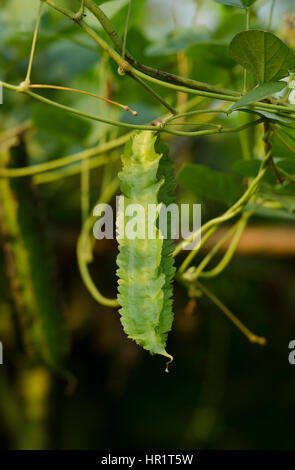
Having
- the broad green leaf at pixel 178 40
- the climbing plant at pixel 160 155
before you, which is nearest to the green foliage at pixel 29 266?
the climbing plant at pixel 160 155

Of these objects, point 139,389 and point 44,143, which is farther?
point 139,389

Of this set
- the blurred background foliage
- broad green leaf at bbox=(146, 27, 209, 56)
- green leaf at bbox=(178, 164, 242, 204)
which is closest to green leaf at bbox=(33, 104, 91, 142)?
the blurred background foliage

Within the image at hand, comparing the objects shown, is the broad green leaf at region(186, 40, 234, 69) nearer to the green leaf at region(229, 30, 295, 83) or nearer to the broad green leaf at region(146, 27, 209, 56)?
the broad green leaf at region(146, 27, 209, 56)

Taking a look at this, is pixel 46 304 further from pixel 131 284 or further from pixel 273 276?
pixel 273 276

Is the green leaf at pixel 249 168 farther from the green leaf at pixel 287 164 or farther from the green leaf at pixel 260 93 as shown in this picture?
the green leaf at pixel 260 93
